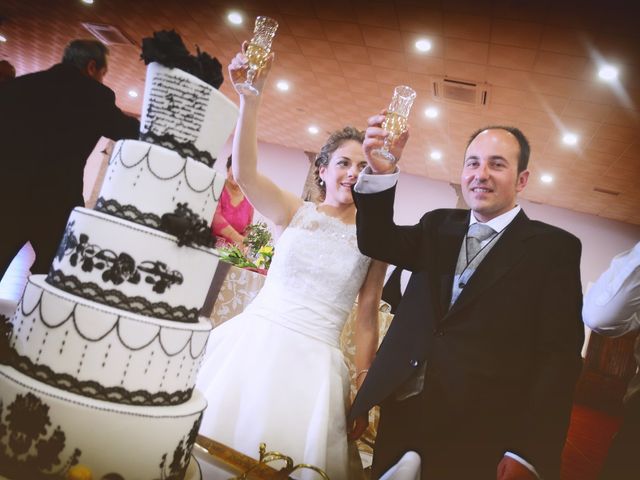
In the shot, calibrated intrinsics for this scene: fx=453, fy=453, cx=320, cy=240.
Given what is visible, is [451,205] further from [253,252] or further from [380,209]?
[380,209]

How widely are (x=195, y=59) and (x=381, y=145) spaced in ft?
2.17

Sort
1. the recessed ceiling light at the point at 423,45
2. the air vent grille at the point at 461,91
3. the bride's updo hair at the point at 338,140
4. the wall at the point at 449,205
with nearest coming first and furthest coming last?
the bride's updo hair at the point at 338,140 < the recessed ceiling light at the point at 423,45 < the air vent grille at the point at 461,91 < the wall at the point at 449,205

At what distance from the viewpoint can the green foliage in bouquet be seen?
3.43 m

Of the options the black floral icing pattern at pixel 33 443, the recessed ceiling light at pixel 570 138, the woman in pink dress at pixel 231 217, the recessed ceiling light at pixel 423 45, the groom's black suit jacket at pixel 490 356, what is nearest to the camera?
the black floral icing pattern at pixel 33 443

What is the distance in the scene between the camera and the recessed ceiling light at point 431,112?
7852 mm

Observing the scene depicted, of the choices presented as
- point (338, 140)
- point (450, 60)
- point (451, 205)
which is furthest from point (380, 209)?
point (451, 205)

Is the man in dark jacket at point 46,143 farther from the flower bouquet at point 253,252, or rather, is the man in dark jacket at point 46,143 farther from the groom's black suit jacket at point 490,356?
the groom's black suit jacket at point 490,356

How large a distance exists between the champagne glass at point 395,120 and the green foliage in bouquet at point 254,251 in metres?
1.90

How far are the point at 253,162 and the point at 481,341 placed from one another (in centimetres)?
109

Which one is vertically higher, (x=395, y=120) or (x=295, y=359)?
(x=395, y=120)

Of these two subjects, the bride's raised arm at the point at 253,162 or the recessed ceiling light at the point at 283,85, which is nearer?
the bride's raised arm at the point at 253,162

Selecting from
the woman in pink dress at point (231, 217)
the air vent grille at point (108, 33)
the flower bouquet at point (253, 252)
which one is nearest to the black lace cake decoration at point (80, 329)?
the flower bouquet at point (253, 252)

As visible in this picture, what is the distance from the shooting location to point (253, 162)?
1853 millimetres

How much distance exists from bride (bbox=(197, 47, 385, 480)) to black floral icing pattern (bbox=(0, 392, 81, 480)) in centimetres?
77
